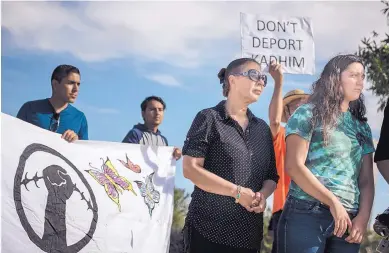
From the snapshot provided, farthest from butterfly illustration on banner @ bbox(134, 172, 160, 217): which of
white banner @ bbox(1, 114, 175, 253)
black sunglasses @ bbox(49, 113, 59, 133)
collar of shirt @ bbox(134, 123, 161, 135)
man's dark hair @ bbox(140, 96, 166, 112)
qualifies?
man's dark hair @ bbox(140, 96, 166, 112)

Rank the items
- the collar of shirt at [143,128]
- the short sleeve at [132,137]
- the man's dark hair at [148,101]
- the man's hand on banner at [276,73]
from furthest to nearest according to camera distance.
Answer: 1. the man's dark hair at [148,101]
2. the collar of shirt at [143,128]
3. the short sleeve at [132,137]
4. the man's hand on banner at [276,73]

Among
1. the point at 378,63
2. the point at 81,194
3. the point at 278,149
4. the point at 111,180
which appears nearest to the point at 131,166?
the point at 111,180

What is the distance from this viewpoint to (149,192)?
4762mm

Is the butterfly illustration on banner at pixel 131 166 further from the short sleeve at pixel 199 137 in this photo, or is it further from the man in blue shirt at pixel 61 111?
the short sleeve at pixel 199 137

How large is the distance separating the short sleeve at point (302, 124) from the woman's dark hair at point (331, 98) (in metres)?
0.03

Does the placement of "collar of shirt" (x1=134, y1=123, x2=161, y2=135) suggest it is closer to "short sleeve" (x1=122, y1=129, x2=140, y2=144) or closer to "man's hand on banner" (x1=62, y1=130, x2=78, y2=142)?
"short sleeve" (x1=122, y1=129, x2=140, y2=144)

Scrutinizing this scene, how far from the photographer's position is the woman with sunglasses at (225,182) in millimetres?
3205

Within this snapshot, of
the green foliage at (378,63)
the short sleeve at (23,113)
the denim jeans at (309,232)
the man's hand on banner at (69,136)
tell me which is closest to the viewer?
the denim jeans at (309,232)

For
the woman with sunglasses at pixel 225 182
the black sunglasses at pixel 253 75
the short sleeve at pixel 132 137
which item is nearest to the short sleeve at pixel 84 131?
the short sleeve at pixel 132 137

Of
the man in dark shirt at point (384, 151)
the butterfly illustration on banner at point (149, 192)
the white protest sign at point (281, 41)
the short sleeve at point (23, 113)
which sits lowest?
the butterfly illustration on banner at point (149, 192)

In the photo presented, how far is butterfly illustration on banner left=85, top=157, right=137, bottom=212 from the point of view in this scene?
4555 millimetres

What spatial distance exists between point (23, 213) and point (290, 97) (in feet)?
7.08

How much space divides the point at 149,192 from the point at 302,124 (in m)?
1.90

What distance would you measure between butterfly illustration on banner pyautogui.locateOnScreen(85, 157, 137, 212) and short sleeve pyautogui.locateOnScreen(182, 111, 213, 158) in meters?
1.42
